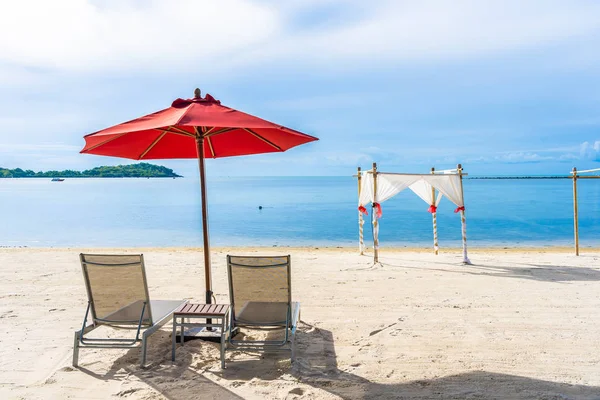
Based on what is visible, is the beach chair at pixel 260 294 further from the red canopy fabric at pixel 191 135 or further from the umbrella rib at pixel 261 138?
the umbrella rib at pixel 261 138

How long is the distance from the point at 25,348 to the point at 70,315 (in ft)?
3.52

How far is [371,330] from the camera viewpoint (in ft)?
14.3

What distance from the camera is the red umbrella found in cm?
339

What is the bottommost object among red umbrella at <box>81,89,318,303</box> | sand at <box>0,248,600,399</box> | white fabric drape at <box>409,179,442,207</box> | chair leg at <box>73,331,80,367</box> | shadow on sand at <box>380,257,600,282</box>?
shadow on sand at <box>380,257,600,282</box>

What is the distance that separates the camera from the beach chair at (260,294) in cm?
351

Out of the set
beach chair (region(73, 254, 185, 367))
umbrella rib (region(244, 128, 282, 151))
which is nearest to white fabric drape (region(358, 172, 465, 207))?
umbrella rib (region(244, 128, 282, 151))

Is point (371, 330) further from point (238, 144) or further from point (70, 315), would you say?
point (70, 315)

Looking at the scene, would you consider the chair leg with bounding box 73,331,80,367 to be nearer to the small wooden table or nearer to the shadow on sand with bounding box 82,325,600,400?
the shadow on sand with bounding box 82,325,600,400

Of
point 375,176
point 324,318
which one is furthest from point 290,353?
point 375,176

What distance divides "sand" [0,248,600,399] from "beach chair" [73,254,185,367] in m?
0.26

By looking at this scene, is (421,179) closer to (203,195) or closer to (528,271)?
(528,271)

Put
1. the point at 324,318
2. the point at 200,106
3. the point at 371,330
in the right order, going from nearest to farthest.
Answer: the point at 200,106, the point at 371,330, the point at 324,318

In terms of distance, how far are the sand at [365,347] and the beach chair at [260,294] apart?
11.5 inches

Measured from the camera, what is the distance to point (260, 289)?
3.56 meters
